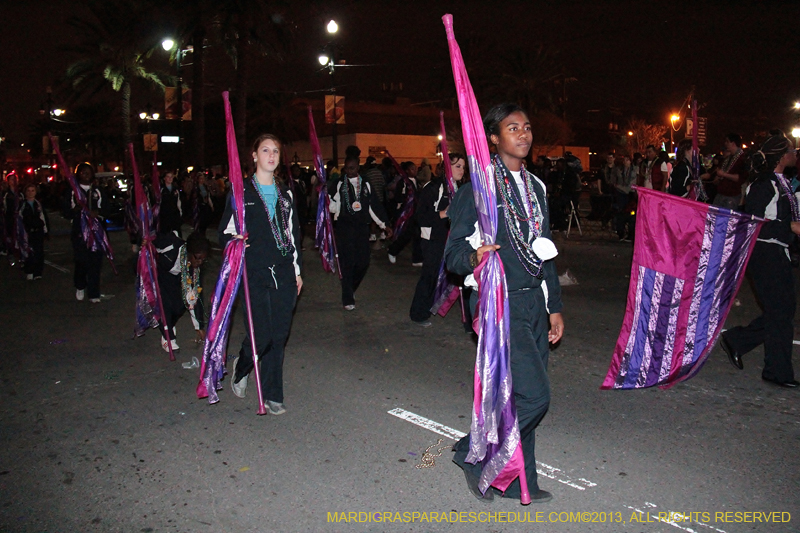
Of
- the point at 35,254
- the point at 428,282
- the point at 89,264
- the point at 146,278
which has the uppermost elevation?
the point at 146,278

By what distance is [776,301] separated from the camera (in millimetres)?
5398

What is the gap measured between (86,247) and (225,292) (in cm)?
547

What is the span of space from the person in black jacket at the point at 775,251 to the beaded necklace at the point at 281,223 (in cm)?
353

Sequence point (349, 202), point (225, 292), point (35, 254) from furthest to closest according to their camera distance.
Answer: point (35, 254)
point (349, 202)
point (225, 292)

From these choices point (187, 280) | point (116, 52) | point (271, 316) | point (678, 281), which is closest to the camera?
point (271, 316)

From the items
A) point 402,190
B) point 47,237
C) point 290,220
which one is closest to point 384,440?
point 290,220

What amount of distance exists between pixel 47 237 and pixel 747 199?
1141 centimetres

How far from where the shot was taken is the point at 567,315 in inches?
327

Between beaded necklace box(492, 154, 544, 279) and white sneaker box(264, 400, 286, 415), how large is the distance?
2403 millimetres

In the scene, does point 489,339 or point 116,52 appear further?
point 116,52

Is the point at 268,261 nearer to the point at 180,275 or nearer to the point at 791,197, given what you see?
the point at 180,275

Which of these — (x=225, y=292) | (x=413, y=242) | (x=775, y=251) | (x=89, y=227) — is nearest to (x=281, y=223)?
(x=225, y=292)

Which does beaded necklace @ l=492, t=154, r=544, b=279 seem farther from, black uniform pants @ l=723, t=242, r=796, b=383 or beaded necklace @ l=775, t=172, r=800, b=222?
beaded necklace @ l=775, t=172, r=800, b=222

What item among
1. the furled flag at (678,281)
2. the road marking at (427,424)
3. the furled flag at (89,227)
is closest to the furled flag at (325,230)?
the furled flag at (89,227)
